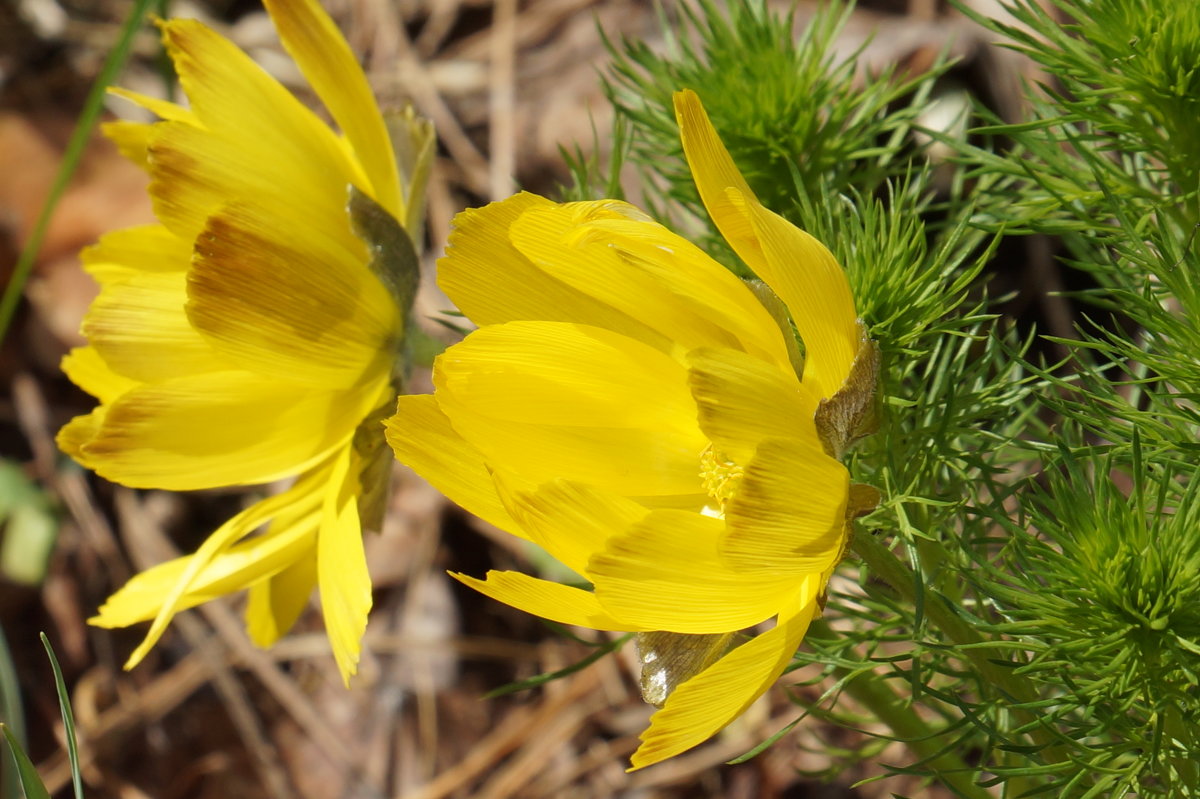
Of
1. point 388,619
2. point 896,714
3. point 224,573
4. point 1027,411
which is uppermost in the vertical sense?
point 1027,411

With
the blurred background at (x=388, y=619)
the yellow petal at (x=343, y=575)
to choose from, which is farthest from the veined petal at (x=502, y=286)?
the blurred background at (x=388, y=619)

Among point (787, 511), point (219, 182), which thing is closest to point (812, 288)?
point (787, 511)

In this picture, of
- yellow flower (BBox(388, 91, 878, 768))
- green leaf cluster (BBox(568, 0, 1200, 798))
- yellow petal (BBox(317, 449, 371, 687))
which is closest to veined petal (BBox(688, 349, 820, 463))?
yellow flower (BBox(388, 91, 878, 768))

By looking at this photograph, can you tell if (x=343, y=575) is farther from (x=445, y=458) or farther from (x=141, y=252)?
(x=141, y=252)

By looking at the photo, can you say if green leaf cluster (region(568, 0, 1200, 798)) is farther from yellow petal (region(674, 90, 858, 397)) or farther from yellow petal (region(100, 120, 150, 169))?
yellow petal (region(100, 120, 150, 169))

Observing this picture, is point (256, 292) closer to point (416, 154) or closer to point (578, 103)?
point (416, 154)

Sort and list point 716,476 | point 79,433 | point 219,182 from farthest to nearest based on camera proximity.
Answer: point 79,433
point 219,182
point 716,476
